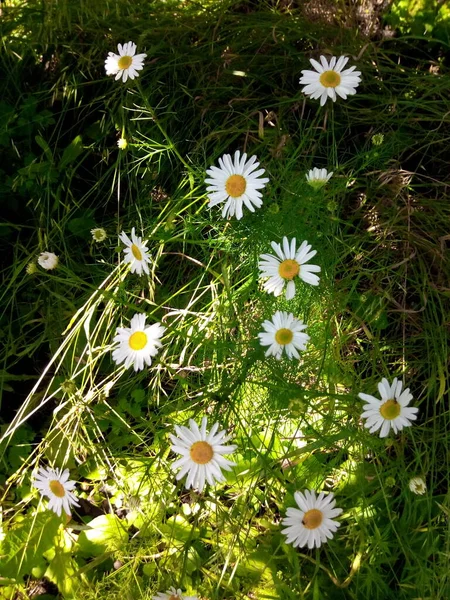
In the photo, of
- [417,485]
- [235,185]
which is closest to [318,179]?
[235,185]

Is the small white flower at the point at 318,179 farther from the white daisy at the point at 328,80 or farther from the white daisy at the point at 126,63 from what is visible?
the white daisy at the point at 126,63

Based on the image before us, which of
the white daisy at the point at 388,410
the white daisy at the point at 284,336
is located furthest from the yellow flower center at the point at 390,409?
the white daisy at the point at 284,336

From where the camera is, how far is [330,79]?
960 millimetres

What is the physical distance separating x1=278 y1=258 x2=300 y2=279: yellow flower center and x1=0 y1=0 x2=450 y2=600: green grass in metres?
0.10

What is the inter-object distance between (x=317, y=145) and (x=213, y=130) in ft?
0.69

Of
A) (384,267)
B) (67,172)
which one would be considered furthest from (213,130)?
(384,267)

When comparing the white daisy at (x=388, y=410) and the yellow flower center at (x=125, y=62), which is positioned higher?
the yellow flower center at (x=125, y=62)

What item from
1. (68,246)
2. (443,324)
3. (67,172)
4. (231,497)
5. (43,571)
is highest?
(67,172)

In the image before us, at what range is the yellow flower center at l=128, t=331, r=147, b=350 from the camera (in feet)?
2.83

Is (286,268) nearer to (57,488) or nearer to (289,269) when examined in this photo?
(289,269)

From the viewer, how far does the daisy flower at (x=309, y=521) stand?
0.86 m

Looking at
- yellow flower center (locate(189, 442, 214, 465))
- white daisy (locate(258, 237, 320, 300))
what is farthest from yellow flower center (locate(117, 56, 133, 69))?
yellow flower center (locate(189, 442, 214, 465))

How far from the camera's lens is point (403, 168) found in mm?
1156

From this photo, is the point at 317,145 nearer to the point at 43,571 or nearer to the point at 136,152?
the point at 136,152
